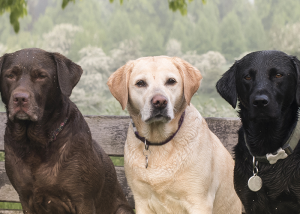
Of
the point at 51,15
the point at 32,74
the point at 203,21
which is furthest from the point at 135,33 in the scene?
the point at 32,74

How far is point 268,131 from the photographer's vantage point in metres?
2.69

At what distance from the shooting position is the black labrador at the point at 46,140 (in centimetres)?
267

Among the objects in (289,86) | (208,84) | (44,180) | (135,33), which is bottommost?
(208,84)

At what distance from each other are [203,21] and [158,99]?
7365 mm

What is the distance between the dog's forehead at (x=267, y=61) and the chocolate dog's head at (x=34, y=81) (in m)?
1.26

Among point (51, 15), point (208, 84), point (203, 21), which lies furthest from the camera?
point (51, 15)

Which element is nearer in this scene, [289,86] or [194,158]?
[289,86]

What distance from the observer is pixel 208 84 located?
26.9ft

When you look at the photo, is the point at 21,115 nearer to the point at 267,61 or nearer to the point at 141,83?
the point at 141,83

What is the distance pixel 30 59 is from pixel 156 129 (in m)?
1.05

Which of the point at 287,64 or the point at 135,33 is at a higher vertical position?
the point at 287,64

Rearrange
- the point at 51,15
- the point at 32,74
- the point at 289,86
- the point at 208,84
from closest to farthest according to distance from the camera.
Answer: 1. the point at 289,86
2. the point at 32,74
3. the point at 208,84
4. the point at 51,15

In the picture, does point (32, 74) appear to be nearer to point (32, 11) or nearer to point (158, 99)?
point (158, 99)

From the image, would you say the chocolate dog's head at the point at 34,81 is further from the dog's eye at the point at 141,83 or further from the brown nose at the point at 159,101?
the brown nose at the point at 159,101
